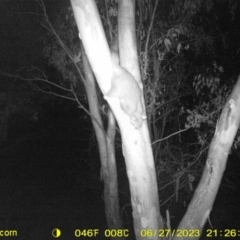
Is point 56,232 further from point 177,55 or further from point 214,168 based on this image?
point 214,168

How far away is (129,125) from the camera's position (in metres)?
2.56

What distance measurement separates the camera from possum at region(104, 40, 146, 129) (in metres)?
2.51

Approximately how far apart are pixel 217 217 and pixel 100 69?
728 cm

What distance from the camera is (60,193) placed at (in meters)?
11.3

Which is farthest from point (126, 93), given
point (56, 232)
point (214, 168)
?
point (56, 232)

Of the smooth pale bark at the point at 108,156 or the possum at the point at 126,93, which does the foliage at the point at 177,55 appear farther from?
the possum at the point at 126,93

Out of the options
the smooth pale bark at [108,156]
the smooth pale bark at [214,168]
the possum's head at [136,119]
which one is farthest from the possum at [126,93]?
the smooth pale bark at [108,156]

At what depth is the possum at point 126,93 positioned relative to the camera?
251 cm

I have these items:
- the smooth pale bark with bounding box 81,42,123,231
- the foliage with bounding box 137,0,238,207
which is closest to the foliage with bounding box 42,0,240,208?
the foliage with bounding box 137,0,238,207

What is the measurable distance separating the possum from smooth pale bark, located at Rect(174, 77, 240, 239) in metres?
0.62

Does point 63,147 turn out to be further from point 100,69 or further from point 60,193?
point 100,69

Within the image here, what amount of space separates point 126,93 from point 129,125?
0.72 feet

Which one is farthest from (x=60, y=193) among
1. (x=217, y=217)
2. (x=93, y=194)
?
(x=217, y=217)

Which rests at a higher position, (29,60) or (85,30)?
(29,60)
